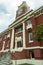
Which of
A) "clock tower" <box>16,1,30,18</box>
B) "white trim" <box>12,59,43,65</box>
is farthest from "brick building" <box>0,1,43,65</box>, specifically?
"clock tower" <box>16,1,30,18</box>

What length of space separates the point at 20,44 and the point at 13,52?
2.24 m

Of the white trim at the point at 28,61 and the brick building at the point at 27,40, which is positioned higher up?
the brick building at the point at 27,40

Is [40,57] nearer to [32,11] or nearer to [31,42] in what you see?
[31,42]

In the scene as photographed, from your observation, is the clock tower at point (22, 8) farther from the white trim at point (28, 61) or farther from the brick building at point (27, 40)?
the white trim at point (28, 61)

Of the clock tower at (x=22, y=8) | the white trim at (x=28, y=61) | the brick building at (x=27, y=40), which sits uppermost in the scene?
the clock tower at (x=22, y=8)

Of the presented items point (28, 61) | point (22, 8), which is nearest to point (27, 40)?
point (28, 61)

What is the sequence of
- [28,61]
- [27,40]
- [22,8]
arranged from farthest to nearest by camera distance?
[22,8]
[27,40]
[28,61]

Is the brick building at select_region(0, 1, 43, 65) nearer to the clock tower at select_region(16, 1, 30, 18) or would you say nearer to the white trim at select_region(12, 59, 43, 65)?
the white trim at select_region(12, 59, 43, 65)

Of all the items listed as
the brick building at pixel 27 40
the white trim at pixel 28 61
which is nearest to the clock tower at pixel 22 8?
the brick building at pixel 27 40

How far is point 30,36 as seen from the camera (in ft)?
97.5

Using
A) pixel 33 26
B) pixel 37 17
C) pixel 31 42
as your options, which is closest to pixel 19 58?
pixel 31 42

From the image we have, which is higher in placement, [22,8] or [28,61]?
[22,8]

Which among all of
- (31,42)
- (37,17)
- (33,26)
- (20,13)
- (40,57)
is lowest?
(40,57)

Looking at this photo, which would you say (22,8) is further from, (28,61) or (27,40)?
(28,61)
